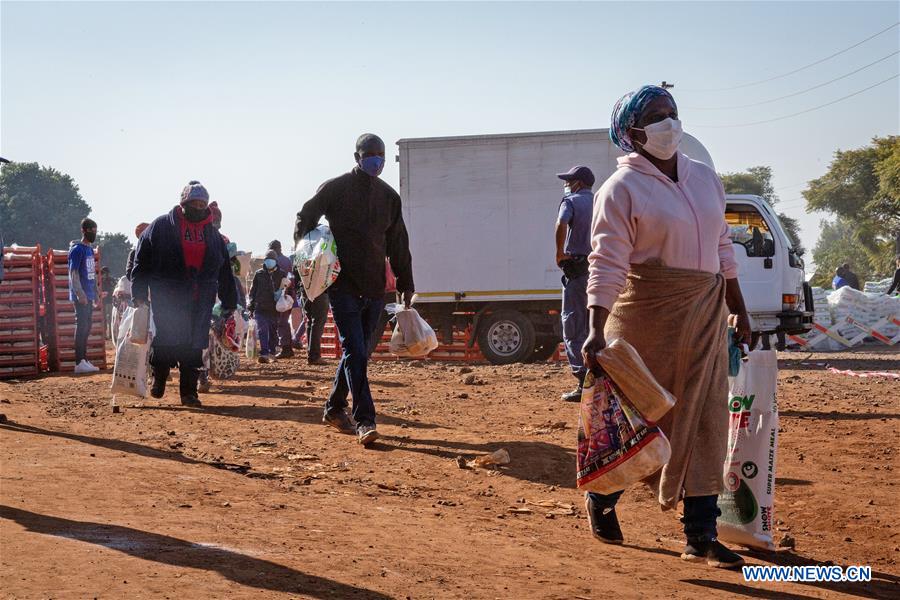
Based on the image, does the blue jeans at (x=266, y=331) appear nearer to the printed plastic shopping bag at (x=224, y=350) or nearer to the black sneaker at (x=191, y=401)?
the printed plastic shopping bag at (x=224, y=350)

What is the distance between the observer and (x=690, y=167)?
17.9 ft

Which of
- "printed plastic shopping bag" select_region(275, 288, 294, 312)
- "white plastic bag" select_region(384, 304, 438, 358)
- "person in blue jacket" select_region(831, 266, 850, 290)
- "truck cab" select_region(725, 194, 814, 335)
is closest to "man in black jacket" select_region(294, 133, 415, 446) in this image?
"white plastic bag" select_region(384, 304, 438, 358)

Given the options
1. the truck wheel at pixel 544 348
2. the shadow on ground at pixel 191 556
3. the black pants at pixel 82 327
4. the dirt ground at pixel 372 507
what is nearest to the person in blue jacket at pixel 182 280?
the dirt ground at pixel 372 507

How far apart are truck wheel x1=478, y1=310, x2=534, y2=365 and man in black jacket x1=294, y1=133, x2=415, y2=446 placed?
11.0 m

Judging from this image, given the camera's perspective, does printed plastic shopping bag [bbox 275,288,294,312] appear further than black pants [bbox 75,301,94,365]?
Yes

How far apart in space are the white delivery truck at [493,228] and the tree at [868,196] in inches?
1414

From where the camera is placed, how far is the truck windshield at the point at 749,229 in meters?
17.6

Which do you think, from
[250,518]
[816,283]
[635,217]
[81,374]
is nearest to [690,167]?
[635,217]

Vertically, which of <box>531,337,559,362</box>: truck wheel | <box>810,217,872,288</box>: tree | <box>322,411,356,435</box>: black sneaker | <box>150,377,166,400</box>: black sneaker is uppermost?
<box>810,217,872,288</box>: tree

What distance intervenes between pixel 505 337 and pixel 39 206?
94.6 metres

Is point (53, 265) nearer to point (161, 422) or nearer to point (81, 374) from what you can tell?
point (81, 374)

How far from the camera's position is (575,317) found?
11133 mm

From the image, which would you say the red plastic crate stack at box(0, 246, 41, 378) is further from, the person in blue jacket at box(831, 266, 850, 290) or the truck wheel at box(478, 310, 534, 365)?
the person in blue jacket at box(831, 266, 850, 290)

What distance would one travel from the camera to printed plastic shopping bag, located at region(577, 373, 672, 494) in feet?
16.5
